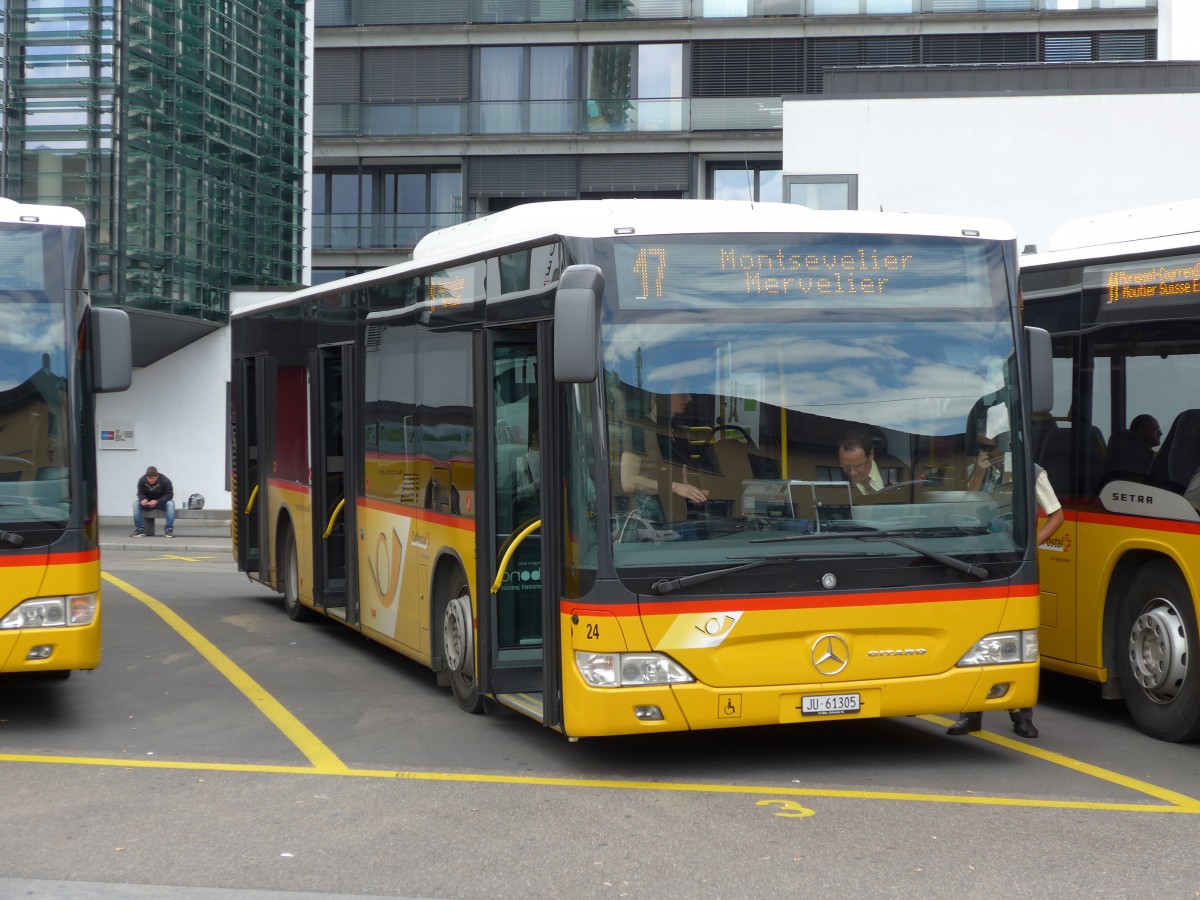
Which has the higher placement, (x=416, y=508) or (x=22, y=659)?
(x=416, y=508)

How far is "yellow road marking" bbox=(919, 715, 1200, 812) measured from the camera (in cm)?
779

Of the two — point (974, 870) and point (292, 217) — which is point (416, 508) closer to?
point (974, 870)

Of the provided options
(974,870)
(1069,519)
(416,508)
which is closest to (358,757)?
(416,508)

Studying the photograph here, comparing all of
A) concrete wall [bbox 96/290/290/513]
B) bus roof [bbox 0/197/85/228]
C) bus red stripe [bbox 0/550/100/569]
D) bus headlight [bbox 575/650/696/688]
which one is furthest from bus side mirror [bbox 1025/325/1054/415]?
concrete wall [bbox 96/290/290/513]

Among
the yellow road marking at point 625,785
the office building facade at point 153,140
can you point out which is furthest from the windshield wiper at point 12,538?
the office building facade at point 153,140

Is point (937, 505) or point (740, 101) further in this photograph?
point (740, 101)

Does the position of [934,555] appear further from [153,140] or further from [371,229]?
[371,229]

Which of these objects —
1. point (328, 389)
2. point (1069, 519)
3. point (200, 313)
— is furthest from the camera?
point (200, 313)

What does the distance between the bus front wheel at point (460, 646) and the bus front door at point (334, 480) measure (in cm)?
233

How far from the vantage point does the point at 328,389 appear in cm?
1302

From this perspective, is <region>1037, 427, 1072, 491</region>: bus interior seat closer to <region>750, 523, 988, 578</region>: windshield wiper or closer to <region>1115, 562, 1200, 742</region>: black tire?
<region>1115, 562, 1200, 742</region>: black tire

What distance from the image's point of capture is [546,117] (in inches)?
1681

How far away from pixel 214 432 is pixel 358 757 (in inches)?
939

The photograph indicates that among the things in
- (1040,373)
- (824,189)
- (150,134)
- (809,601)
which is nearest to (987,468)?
(1040,373)
